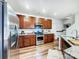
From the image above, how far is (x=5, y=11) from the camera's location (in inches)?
31.3

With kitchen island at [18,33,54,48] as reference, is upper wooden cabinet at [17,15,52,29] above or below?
above

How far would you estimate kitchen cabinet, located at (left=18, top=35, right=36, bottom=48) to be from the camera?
20.9ft

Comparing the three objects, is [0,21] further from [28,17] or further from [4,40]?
[28,17]

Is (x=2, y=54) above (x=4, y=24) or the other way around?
the other way around

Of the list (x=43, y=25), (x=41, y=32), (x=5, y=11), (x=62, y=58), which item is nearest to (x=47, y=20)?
(x=43, y=25)

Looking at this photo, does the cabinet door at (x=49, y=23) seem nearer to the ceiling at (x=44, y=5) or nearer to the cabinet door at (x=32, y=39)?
the cabinet door at (x=32, y=39)

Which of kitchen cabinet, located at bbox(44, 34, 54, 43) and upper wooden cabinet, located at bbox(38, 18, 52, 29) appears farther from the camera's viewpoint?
upper wooden cabinet, located at bbox(38, 18, 52, 29)

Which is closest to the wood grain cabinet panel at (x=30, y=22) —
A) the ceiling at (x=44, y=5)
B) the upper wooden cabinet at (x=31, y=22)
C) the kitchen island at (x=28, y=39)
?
the upper wooden cabinet at (x=31, y=22)

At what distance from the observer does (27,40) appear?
675cm

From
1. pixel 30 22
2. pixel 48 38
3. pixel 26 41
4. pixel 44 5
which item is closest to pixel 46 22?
pixel 48 38

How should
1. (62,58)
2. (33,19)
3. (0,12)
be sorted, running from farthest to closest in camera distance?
(33,19) → (62,58) → (0,12)

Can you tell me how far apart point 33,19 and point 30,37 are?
1469 millimetres

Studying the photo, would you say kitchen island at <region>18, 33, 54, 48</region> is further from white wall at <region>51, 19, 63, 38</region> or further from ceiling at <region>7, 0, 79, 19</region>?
white wall at <region>51, 19, 63, 38</region>

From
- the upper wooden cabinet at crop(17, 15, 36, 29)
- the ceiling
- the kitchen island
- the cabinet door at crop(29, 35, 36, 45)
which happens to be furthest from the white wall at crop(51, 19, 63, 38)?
the ceiling
